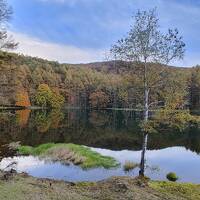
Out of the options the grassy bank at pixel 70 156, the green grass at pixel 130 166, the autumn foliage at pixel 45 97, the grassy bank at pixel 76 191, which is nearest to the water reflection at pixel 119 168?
the green grass at pixel 130 166

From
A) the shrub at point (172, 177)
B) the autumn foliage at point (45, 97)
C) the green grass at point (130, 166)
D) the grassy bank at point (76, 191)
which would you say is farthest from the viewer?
the autumn foliage at point (45, 97)

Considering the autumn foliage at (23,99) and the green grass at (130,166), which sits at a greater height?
the autumn foliage at (23,99)

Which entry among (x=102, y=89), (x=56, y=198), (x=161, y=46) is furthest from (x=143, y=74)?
(x=102, y=89)

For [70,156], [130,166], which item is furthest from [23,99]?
[130,166]

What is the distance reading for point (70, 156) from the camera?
39.2 m

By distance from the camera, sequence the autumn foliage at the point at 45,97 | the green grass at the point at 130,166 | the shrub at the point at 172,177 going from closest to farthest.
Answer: the shrub at the point at 172,177
the green grass at the point at 130,166
the autumn foliage at the point at 45,97

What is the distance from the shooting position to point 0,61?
43.2m

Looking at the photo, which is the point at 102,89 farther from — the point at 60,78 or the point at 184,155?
the point at 184,155

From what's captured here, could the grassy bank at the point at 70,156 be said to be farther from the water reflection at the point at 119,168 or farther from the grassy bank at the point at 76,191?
the grassy bank at the point at 76,191

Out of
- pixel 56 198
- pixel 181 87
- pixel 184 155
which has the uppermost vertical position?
pixel 181 87

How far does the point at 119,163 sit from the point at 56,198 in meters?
25.5

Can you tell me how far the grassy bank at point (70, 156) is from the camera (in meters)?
37.4

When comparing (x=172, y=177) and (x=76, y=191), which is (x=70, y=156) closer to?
(x=172, y=177)

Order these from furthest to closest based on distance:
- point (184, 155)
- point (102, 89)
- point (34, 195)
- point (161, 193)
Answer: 1. point (102, 89)
2. point (184, 155)
3. point (161, 193)
4. point (34, 195)
